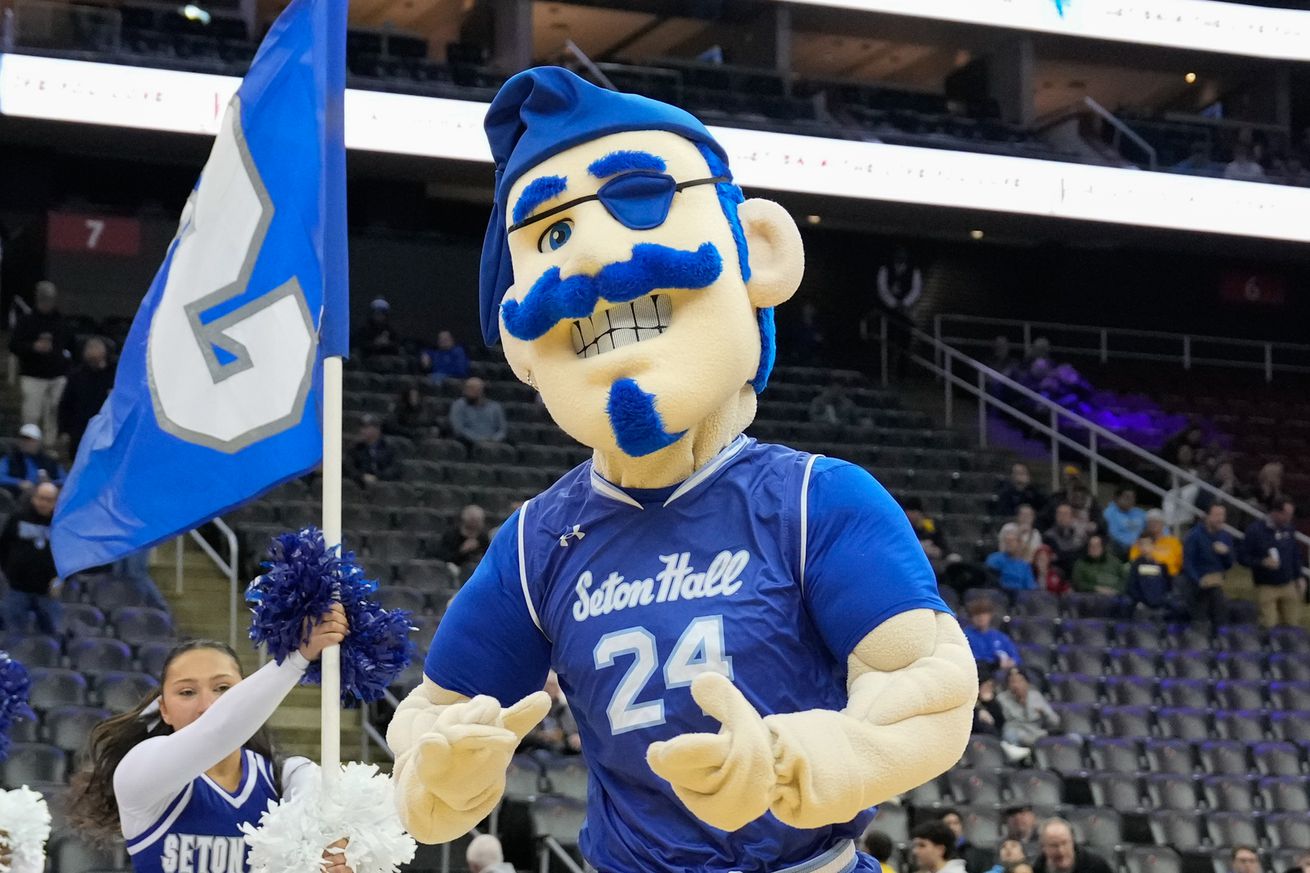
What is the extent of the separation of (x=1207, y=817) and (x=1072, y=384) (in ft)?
24.9

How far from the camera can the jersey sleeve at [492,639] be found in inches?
127

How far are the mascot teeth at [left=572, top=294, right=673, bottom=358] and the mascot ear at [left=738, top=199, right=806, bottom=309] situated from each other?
16 cm

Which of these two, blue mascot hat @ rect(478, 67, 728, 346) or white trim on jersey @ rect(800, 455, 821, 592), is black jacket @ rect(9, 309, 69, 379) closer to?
blue mascot hat @ rect(478, 67, 728, 346)

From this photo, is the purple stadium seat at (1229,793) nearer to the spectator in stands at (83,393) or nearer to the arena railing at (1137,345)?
the spectator in stands at (83,393)

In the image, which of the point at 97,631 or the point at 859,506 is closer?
the point at 859,506

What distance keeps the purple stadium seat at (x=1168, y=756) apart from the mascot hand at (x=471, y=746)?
9068 mm

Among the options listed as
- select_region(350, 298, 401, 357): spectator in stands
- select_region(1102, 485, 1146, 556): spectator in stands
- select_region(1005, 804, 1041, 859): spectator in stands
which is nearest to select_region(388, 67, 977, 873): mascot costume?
select_region(1005, 804, 1041, 859): spectator in stands

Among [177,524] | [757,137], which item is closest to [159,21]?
[757,137]

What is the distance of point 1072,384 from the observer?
17844 mm

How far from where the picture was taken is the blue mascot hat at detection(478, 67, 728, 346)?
321cm

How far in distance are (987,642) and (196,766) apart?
8.09 metres

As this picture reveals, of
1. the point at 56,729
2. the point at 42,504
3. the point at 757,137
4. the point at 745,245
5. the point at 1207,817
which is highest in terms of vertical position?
the point at 757,137

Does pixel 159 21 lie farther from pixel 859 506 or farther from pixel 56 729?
pixel 859 506

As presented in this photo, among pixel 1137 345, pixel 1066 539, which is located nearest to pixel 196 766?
pixel 1066 539
